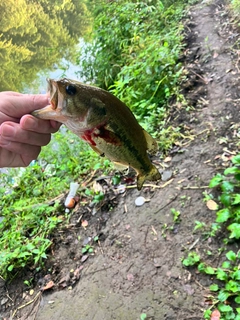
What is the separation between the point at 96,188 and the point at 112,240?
713mm

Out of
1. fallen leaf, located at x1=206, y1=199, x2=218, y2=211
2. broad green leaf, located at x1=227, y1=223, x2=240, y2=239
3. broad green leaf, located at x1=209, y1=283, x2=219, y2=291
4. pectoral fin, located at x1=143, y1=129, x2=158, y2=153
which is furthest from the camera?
fallen leaf, located at x1=206, y1=199, x2=218, y2=211

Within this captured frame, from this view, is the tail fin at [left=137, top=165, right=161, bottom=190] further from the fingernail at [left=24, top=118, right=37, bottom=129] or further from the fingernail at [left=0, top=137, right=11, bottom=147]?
the fingernail at [left=0, top=137, right=11, bottom=147]

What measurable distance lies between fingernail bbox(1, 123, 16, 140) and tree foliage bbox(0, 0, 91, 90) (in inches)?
293

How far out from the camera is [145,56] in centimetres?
520

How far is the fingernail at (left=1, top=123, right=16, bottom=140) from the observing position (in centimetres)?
176

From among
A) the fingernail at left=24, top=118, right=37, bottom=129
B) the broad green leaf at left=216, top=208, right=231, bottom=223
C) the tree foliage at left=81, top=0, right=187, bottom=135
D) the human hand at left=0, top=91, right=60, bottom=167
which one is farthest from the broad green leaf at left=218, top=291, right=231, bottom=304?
the tree foliage at left=81, top=0, right=187, bottom=135

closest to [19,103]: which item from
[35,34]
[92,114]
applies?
[92,114]

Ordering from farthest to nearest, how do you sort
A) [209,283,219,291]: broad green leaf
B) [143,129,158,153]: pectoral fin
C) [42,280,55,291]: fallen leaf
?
1. [42,280,55,291]: fallen leaf
2. [209,283,219,291]: broad green leaf
3. [143,129,158,153]: pectoral fin

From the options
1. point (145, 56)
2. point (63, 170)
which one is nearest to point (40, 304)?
point (63, 170)

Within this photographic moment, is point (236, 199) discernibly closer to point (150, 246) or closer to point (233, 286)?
point (233, 286)

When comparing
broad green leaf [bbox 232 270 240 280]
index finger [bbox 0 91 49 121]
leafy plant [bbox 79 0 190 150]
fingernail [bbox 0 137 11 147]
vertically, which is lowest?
broad green leaf [bbox 232 270 240 280]

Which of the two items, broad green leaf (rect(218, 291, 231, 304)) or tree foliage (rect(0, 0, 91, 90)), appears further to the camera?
tree foliage (rect(0, 0, 91, 90))

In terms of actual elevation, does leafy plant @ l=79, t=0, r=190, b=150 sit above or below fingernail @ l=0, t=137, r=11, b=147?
below

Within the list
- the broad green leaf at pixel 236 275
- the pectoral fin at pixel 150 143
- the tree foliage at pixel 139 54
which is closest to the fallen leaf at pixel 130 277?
the broad green leaf at pixel 236 275
